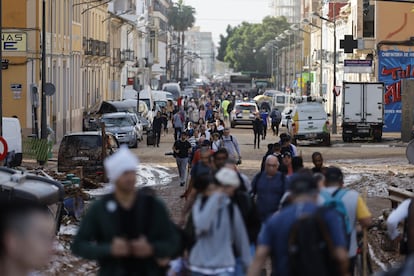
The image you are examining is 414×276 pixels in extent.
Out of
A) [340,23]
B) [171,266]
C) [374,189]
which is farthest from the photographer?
[340,23]

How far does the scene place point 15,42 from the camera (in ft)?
148

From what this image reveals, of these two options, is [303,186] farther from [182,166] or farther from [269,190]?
[182,166]

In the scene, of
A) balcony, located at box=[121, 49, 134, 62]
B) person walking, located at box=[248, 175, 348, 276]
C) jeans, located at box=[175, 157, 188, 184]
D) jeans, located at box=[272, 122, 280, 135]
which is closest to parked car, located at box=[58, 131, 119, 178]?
jeans, located at box=[175, 157, 188, 184]

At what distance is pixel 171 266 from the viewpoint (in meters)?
10.1

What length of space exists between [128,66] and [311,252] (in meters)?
89.9

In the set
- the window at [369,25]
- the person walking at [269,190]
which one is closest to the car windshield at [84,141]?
the person walking at [269,190]

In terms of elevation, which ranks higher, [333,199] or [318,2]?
[318,2]

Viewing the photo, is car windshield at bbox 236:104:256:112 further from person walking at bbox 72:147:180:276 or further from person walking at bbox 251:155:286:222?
person walking at bbox 72:147:180:276

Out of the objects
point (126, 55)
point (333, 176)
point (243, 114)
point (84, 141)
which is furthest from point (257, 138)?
point (126, 55)

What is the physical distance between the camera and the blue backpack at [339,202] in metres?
10.3

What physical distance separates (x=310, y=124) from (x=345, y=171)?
1498 centimetres

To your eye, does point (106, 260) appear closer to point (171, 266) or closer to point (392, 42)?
point (171, 266)

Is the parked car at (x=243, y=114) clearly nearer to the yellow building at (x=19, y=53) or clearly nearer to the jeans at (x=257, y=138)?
the jeans at (x=257, y=138)

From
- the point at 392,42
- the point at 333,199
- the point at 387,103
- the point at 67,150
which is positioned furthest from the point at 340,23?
the point at 333,199
